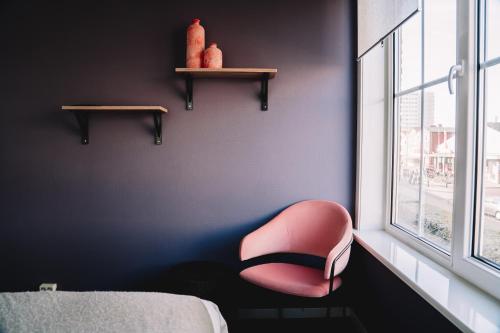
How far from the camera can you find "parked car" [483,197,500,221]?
1.35 m

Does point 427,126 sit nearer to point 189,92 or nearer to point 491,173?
point 491,173

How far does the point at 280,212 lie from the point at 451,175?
3.81 ft

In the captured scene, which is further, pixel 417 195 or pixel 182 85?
pixel 182 85

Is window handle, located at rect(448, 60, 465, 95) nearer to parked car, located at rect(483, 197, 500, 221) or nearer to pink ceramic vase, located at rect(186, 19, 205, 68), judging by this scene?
parked car, located at rect(483, 197, 500, 221)

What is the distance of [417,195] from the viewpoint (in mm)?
1947

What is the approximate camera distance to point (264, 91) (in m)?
2.39

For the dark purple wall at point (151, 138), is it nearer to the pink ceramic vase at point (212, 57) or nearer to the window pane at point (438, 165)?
the pink ceramic vase at point (212, 57)

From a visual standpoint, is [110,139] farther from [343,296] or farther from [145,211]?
[343,296]

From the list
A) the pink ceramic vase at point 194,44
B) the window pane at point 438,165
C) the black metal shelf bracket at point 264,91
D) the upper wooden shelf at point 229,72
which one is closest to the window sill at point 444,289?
the window pane at point 438,165

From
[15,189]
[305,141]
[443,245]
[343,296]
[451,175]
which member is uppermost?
[305,141]

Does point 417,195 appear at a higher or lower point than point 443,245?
higher

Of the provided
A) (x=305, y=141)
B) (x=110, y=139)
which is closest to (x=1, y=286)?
(x=110, y=139)

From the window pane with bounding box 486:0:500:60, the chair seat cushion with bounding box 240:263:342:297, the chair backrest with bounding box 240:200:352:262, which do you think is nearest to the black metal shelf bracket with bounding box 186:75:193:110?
the chair backrest with bounding box 240:200:352:262

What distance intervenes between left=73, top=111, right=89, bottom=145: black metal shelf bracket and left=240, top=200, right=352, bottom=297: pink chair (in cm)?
137
